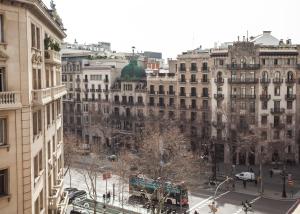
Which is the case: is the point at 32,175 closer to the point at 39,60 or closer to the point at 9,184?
the point at 9,184

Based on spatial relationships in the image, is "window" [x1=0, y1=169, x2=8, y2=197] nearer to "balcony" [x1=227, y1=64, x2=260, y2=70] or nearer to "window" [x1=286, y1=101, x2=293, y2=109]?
"balcony" [x1=227, y1=64, x2=260, y2=70]

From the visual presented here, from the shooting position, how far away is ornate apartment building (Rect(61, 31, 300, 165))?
6862 cm

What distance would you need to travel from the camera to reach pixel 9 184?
818 inches

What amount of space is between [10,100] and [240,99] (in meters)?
54.4

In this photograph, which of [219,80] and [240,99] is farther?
[219,80]

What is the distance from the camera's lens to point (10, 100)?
2017 cm

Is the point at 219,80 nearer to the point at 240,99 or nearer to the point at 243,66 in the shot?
the point at 243,66

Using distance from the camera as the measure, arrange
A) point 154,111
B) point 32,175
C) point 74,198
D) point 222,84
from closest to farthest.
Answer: point 32,175, point 74,198, point 222,84, point 154,111

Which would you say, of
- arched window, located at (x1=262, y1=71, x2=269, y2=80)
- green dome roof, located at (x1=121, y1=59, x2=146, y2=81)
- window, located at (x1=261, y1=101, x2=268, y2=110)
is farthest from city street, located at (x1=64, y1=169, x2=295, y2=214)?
green dome roof, located at (x1=121, y1=59, x2=146, y2=81)

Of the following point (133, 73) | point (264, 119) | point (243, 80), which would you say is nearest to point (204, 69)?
point (243, 80)

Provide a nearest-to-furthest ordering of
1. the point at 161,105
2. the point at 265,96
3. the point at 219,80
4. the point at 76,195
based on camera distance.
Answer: the point at 76,195 → the point at 265,96 → the point at 219,80 → the point at 161,105

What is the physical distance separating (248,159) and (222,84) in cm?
1313

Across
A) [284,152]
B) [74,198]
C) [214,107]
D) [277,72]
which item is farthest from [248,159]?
[74,198]

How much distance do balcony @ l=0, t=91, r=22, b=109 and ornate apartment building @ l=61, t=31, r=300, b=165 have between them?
4675 cm
